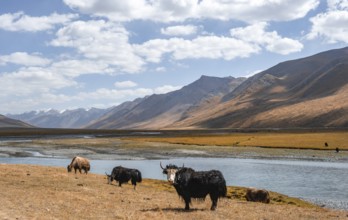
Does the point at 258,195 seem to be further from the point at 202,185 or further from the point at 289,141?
the point at 289,141

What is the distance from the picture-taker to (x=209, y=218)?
Result: 16516 mm

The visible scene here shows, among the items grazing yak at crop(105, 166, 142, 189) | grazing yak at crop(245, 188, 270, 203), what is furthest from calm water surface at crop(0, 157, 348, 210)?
grazing yak at crop(105, 166, 142, 189)

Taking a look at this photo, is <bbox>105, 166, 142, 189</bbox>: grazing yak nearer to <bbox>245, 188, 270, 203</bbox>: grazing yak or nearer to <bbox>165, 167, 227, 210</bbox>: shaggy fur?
<bbox>245, 188, 270, 203</bbox>: grazing yak

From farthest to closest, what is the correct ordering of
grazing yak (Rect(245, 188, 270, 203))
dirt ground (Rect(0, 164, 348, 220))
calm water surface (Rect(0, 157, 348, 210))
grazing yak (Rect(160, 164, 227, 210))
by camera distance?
calm water surface (Rect(0, 157, 348, 210)), grazing yak (Rect(245, 188, 270, 203)), grazing yak (Rect(160, 164, 227, 210)), dirt ground (Rect(0, 164, 348, 220))

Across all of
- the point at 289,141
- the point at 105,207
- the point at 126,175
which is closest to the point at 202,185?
the point at 105,207

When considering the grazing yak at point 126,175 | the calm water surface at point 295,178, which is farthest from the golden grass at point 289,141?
the grazing yak at point 126,175

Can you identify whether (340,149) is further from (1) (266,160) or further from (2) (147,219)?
(2) (147,219)

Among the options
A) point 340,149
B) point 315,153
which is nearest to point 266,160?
point 315,153

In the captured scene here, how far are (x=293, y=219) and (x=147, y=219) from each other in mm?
6043

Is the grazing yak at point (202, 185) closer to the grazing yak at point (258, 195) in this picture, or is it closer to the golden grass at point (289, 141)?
the grazing yak at point (258, 195)

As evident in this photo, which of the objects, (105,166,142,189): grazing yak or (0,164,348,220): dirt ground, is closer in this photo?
(0,164,348,220): dirt ground

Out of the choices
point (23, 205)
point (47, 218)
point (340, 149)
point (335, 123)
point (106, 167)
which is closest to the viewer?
point (47, 218)

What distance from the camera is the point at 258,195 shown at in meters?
24.8

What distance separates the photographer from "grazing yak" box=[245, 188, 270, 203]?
968 inches
